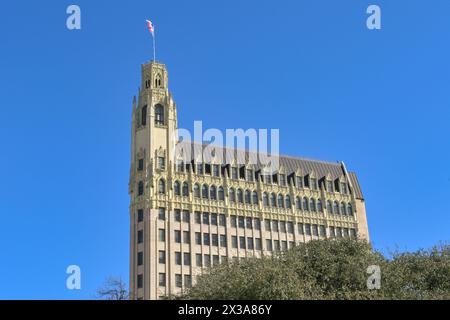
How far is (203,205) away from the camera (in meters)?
116

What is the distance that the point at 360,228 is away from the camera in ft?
423

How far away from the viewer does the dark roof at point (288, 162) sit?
399ft

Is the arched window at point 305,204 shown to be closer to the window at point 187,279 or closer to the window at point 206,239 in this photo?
the window at point 206,239

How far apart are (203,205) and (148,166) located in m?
11.1

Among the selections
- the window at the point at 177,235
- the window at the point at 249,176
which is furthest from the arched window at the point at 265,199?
the window at the point at 177,235

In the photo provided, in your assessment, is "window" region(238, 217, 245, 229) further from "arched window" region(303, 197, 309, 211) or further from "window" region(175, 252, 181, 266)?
"window" region(175, 252, 181, 266)

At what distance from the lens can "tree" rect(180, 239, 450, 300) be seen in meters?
56.2

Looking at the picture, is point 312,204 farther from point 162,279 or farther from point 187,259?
point 162,279

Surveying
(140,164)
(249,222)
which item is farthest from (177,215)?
(249,222)

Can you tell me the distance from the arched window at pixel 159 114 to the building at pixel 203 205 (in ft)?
0.57
